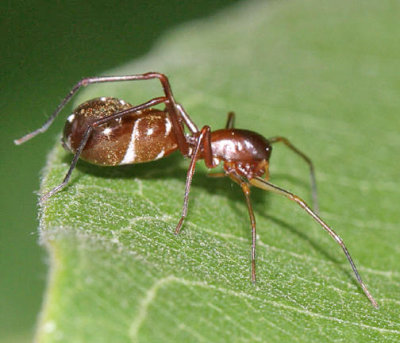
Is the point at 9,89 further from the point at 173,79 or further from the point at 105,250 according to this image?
the point at 105,250

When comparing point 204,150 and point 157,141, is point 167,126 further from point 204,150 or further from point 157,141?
point 204,150

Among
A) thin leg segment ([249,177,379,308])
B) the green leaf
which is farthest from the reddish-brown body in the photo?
the green leaf

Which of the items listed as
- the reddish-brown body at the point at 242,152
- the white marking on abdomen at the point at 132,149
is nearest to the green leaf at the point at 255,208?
the white marking on abdomen at the point at 132,149

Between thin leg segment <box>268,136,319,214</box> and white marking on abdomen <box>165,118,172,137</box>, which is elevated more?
white marking on abdomen <box>165,118,172,137</box>

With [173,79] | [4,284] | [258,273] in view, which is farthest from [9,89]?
[258,273]

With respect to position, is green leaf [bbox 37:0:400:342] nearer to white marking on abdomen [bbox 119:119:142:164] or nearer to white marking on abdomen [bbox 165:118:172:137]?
white marking on abdomen [bbox 119:119:142:164]

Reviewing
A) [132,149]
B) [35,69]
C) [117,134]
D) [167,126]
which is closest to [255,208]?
[167,126]
